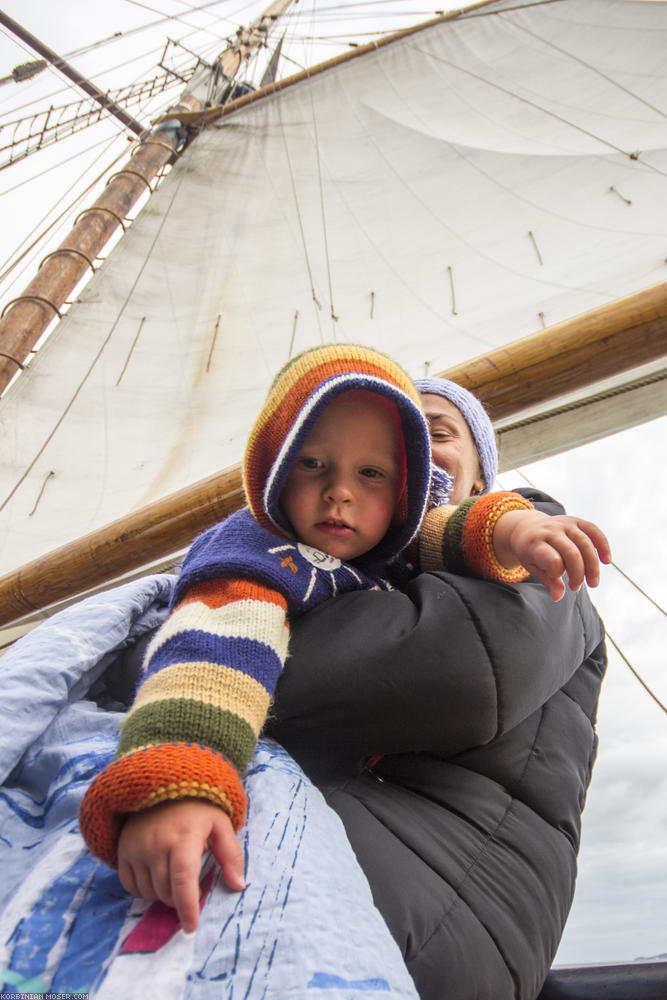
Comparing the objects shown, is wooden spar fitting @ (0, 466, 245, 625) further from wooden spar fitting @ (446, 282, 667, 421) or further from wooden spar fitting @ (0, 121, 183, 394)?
wooden spar fitting @ (0, 121, 183, 394)

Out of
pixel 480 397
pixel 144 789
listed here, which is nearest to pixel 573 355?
pixel 480 397

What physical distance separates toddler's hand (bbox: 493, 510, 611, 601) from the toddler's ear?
212 millimetres

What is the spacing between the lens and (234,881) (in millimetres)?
269

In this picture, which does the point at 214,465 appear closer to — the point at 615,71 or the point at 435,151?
the point at 435,151

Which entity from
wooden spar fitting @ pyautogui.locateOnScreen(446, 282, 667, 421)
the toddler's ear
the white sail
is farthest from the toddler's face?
the white sail

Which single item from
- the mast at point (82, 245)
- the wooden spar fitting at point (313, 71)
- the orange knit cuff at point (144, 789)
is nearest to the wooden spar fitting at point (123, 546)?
the orange knit cuff at point (144, 789)

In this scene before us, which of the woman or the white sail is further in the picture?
the white sail

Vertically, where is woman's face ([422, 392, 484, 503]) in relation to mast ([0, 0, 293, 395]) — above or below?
below

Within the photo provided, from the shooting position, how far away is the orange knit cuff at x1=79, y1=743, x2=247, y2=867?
11.2 inches

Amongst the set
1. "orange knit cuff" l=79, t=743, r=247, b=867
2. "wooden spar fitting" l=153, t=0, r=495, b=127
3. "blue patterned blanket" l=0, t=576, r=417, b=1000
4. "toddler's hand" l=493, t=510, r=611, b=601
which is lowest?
"blue patterned blanket" l=0, t=576, r=417, b=1000

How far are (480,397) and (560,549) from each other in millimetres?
680

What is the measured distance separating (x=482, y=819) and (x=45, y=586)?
3.26 ft

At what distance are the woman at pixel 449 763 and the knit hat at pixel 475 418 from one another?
1.33 ft

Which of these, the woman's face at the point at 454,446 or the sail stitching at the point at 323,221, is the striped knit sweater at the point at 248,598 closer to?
the woman's face at the point at 454,446
